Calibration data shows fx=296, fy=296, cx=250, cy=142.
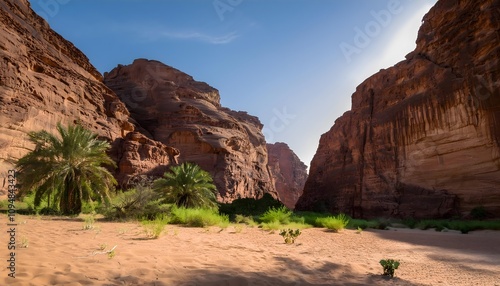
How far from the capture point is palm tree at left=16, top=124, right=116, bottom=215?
14375 mm

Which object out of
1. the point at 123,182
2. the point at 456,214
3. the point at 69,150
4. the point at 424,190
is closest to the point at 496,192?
the point at 456,214

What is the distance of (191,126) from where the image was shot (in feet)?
161

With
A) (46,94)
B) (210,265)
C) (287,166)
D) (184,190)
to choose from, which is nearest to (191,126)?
(46,94)

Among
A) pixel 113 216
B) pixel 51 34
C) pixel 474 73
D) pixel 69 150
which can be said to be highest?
pixel 51 34

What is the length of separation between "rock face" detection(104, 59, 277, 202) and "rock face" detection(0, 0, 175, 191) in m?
6.74

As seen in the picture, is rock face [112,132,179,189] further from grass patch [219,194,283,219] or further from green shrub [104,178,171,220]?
green shrub [104,178,171,220]

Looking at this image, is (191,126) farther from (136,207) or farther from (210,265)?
(210,265)

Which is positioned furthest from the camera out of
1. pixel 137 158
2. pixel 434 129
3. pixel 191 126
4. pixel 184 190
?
pixel 191 126

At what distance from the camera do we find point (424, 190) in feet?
100.0

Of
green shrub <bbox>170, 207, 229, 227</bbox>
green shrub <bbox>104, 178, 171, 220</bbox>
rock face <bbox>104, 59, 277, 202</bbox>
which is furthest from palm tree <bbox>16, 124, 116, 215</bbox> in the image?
rock face <bbox>104, 59, 277, 202</bbox>

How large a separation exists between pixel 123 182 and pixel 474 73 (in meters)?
36.8

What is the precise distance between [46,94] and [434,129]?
38.1m

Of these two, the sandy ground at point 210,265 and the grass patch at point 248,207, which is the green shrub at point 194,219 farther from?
the grass patch at point 248,207

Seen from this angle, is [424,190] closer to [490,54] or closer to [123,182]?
[490,54]
